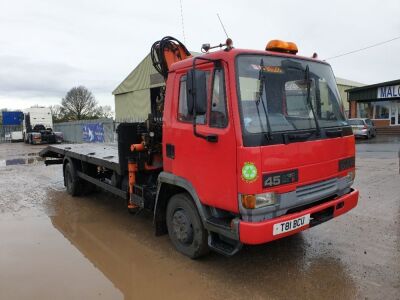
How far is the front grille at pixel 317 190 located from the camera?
3930 mm

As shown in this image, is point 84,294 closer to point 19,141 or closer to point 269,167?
point 269,167

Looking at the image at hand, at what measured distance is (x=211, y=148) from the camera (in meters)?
3.96

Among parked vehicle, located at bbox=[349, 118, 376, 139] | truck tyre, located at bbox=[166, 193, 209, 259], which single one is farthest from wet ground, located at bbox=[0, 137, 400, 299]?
parked vehicle, located at bbox=[349, 118, 376, 139]

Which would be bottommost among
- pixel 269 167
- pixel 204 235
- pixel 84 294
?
pixel 84 294

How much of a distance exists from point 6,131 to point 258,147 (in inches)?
1629

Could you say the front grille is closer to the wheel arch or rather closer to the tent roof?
the wheel arch

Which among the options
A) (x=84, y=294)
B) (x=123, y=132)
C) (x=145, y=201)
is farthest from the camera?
(x=123, y=132)

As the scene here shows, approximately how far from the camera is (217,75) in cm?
391

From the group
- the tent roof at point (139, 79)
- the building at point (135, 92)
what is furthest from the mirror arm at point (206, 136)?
the building at point (135, 92)

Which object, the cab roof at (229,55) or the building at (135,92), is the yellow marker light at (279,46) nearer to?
the cab roof at (229,55)

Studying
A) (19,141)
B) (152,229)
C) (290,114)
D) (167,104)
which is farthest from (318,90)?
(19,141)

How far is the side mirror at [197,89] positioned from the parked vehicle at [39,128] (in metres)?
30.4

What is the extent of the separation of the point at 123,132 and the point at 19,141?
36.0 m

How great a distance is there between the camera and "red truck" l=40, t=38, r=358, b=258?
12.0ft
